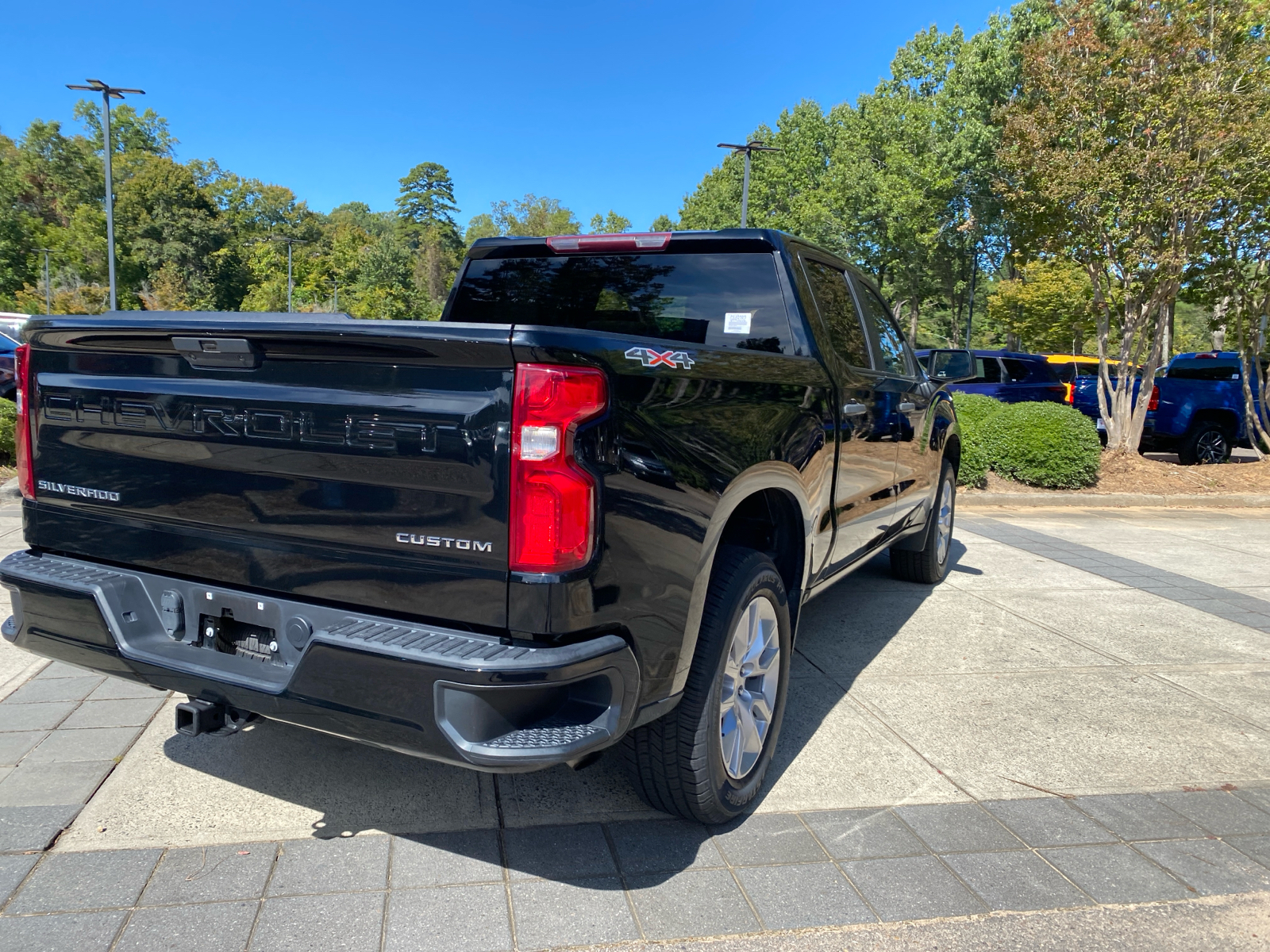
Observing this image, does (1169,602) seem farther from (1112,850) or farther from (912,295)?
(912,295)

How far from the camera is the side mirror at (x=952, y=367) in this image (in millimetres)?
5355

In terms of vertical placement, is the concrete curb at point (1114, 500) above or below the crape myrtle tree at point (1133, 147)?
below

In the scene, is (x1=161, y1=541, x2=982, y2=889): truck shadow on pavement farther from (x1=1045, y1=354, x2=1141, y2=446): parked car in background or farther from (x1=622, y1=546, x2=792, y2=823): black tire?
(x1=1045, y1=354, x2=1141, y2=446): parked car in background

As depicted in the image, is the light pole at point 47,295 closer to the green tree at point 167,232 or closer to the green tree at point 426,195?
the green tree at point 167,232

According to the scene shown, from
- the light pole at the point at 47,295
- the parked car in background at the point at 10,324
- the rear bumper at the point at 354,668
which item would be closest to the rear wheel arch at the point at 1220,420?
the rear bumper at the point at 354,668

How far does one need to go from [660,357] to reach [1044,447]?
31.1 ft

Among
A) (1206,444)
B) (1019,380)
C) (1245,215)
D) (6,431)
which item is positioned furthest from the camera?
(1019,380)

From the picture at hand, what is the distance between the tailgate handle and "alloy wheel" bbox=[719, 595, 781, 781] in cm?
154

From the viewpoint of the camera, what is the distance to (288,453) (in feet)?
7.41

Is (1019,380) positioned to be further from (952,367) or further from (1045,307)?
(1045,307)

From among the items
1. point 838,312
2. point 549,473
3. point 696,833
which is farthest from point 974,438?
point 549,473

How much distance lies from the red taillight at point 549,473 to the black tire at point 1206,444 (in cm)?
1470

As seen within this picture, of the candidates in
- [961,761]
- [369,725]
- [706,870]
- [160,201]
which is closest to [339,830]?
[369,725]

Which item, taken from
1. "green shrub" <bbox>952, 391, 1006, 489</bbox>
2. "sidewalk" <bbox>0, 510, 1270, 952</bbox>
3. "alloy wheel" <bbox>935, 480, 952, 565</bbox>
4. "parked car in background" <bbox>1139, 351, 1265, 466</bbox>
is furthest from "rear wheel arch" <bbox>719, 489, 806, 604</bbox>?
"parked car in background" <bbox>1139, 351, 1265, 466</bbox>
